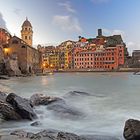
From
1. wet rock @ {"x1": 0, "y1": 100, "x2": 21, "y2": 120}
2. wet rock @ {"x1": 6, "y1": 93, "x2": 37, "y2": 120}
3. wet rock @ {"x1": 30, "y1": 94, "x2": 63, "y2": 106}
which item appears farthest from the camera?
wet rock @ {"x1": 30, "y1": 94, "x2": 63, "y2": 106}

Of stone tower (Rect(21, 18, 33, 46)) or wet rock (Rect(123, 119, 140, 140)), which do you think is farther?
stone tower (Rect(21, 18, 33, 46))

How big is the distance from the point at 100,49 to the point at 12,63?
71754 millimetres

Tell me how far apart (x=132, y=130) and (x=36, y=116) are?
203 inches

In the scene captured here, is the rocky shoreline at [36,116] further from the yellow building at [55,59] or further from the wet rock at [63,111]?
the yellow building at [55,59]

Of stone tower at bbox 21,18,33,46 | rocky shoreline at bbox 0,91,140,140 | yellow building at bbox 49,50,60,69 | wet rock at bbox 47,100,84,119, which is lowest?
wet rock at bbox 47,100,84,119

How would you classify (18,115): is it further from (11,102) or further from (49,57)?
(49,57)

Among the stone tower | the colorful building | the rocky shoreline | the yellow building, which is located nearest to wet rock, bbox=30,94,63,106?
the rocky shoreline

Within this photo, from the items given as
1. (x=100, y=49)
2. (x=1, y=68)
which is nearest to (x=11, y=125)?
(x=1, y=68)

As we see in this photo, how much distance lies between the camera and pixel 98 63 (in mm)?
127000

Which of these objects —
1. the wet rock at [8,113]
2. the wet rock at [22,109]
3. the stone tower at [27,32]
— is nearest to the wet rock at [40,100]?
the wet rock at [22,109]

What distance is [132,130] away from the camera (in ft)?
30.2

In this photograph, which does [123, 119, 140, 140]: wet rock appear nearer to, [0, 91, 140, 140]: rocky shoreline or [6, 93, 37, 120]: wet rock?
[0, 91, 140, 140]: rocky shoreline

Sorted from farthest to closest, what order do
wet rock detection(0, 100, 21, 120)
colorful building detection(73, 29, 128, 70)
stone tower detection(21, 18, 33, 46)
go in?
colorful building detection(73, 29, 128, 70), stone tower detection(21, 18, 33, 46), wet rock detection(0, 100, 21, 120)

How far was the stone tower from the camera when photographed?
12050 centimetres
